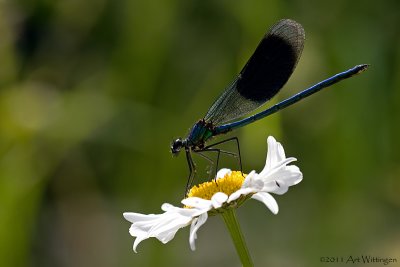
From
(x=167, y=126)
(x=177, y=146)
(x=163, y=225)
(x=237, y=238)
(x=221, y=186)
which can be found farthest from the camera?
(x=167, y=126)

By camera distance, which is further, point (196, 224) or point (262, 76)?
point (262, 76)

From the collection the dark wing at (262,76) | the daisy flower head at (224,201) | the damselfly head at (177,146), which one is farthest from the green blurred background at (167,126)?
the daisy flower head at (224,201)

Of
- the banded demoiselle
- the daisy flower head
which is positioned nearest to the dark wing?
the banded demoiselle

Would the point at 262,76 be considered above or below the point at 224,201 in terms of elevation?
above

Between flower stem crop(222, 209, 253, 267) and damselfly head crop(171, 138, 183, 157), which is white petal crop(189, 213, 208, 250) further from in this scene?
damselfly head crop(171, 138, 183, 157)

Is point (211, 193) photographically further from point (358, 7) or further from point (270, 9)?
point (358, 7)

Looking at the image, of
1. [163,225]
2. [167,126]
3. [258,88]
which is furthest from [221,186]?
[167,126]

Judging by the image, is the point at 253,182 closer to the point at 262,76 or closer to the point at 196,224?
the point at 196,224
